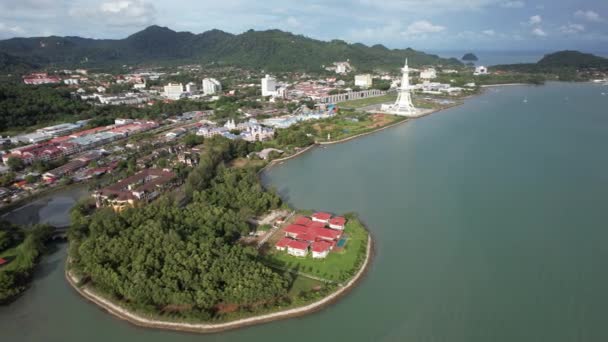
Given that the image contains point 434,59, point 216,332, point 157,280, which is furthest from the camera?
point 434,59

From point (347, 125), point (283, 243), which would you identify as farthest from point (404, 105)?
point (283, 243)

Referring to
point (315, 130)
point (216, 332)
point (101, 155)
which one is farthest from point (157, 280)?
point (315, 130)

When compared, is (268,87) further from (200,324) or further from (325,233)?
(200,324)

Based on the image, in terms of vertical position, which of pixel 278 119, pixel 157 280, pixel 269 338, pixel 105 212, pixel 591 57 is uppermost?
pixel 591 57

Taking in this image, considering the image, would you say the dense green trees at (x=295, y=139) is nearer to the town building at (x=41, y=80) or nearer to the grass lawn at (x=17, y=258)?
the grass lawn at (x=17, y=258)

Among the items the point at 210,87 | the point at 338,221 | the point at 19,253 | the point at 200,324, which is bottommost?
the point at 200,324

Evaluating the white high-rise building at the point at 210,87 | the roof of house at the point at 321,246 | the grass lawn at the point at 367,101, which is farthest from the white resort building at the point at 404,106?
the roof of house at the point at 321,246

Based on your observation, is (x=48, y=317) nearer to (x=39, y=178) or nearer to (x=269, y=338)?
(x=269, y=338)
